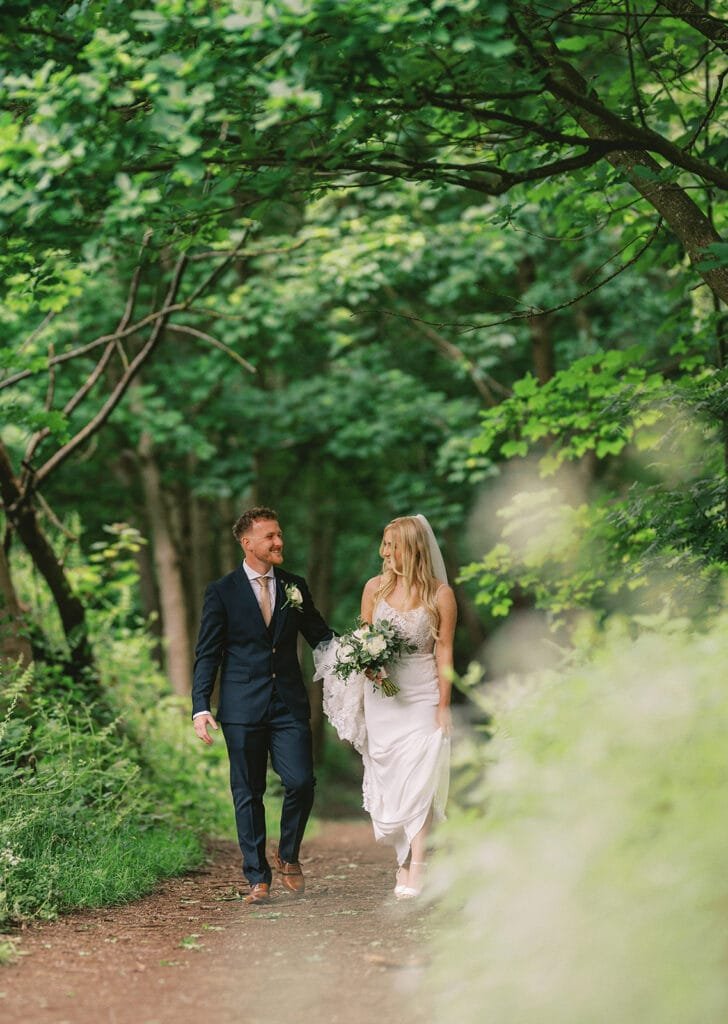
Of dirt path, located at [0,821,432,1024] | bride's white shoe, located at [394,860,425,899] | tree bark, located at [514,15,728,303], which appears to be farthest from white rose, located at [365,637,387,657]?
tree bark, located at [514,15,728,303]

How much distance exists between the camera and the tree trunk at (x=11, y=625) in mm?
9336

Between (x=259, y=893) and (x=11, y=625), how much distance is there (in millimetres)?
3423

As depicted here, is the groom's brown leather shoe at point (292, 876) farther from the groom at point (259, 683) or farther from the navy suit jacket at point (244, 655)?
the navy suit jacket at point (244, 655)

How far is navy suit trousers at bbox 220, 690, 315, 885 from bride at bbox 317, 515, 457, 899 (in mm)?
406

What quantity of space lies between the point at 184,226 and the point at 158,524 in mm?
10669

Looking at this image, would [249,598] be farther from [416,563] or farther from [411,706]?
[411,706]

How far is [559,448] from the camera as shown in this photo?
10023mm

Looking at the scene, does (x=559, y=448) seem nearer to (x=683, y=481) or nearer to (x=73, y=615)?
(x=683, y=481)

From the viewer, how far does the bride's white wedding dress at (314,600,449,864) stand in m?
7.16

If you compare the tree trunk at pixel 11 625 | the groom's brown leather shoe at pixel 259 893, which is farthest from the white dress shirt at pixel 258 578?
the tree trunk at pixel 11 625

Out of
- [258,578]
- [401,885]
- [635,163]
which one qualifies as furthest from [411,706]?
[635,163]

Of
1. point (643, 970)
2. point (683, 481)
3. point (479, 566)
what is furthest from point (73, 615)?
A: point (643, 970)

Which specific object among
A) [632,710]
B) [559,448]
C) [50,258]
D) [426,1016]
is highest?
[50,258]

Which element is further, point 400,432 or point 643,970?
point 400,432
